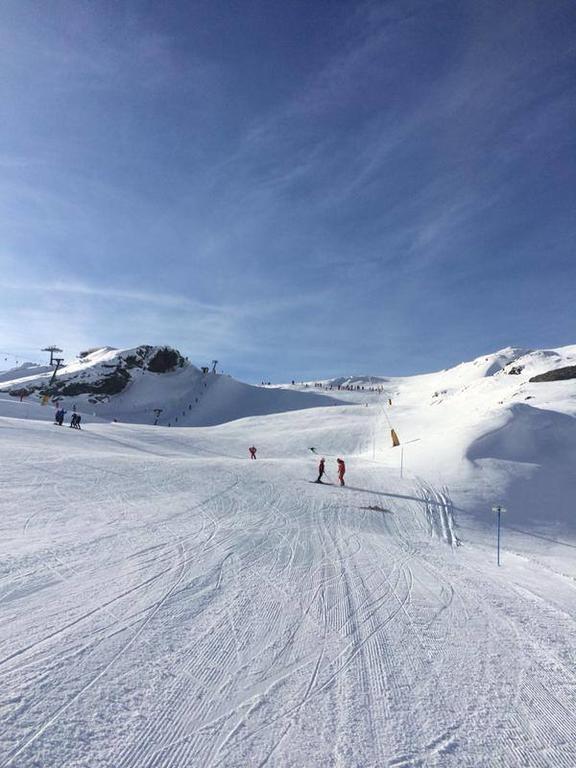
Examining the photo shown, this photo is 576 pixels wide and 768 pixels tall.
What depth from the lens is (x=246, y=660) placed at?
14.1 ft

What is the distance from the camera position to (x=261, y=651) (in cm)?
450

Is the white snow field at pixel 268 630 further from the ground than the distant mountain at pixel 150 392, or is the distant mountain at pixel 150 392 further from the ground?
the distant mountain at pixel 150 392

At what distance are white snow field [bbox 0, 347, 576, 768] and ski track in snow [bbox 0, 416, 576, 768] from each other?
0.02 meters

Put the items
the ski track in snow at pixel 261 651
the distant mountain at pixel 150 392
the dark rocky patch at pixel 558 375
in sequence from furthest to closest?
the distant mountain at pixel 150 392 → the dark rocky patch at pixel 558 375 → the ski track in snow at pixel 261 651

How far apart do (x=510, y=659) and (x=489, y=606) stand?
1749 mm

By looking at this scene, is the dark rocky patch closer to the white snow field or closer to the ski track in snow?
the white snow field

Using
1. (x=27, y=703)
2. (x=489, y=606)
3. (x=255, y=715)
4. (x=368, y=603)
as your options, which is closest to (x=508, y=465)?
(x=489, y=606)

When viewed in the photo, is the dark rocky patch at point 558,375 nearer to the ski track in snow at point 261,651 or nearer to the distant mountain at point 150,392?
the distant mountain at point 150,392

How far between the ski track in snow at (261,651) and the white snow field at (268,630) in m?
0.02

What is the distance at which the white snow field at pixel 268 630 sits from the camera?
3.21 m

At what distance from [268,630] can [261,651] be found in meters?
0.45

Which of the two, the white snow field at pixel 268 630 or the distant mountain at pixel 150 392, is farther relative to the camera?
the distant mountain at pixel 150 392

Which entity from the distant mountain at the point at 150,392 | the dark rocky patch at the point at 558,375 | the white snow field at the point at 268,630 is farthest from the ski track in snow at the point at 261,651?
the distant mountain at the point at 150,392

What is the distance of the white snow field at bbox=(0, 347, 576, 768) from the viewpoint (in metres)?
3.21
